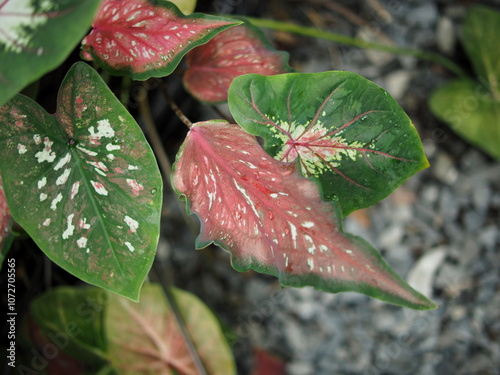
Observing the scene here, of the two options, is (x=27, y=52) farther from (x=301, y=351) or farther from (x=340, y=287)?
Result: (x=301, y=351)

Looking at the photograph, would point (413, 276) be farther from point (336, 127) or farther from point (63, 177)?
point (63, 177)

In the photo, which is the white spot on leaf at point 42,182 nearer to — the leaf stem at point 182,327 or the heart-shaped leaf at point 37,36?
the heart-shaped leaf at point 37,36

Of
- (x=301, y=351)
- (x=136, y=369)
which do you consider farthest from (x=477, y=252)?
(x=136, y=369)

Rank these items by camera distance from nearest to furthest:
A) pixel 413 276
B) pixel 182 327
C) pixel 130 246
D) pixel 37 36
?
pixel 37 36
pixel 130 246
pixel 182 327
pixel 413 276

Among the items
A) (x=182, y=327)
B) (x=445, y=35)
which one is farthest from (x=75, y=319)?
(x=445, y=35)

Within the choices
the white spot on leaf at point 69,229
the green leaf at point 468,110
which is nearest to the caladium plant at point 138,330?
the white spot on leaf at point 69,229
